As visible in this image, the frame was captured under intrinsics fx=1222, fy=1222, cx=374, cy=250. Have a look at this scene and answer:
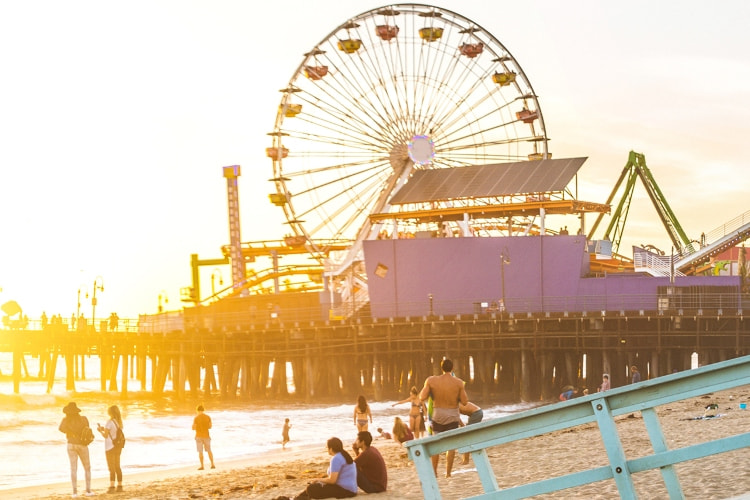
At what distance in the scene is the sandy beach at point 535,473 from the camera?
11297 millimetres

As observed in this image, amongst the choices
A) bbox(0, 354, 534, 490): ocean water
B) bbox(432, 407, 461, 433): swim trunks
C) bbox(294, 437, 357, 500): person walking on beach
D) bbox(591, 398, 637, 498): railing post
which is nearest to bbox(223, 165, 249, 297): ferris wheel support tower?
bbox(0, 354, 534, 490): ocean water

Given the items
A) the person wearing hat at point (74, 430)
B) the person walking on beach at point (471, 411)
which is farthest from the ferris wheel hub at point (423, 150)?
the person walking on beach at point (471, 411)

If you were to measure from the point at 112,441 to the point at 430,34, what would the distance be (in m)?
42.3

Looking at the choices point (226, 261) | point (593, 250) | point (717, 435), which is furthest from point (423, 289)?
point (717, 435)

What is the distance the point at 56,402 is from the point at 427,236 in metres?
22.6

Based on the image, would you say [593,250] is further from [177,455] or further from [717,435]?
[717,435]

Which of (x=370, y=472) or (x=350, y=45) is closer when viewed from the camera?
(x=370, y=472)

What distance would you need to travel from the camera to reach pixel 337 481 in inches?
551

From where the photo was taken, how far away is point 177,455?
1330 inches

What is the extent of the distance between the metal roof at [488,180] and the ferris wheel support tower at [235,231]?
2327 centimetres

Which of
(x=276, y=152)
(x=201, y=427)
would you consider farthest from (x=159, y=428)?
(x=201, y=427)

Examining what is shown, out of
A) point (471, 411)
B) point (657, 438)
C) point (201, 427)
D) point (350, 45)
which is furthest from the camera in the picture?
point (350, 45)

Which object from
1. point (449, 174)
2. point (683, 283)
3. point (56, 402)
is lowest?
point (56, 402)

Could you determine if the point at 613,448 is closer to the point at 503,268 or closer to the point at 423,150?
the point at 503,268
